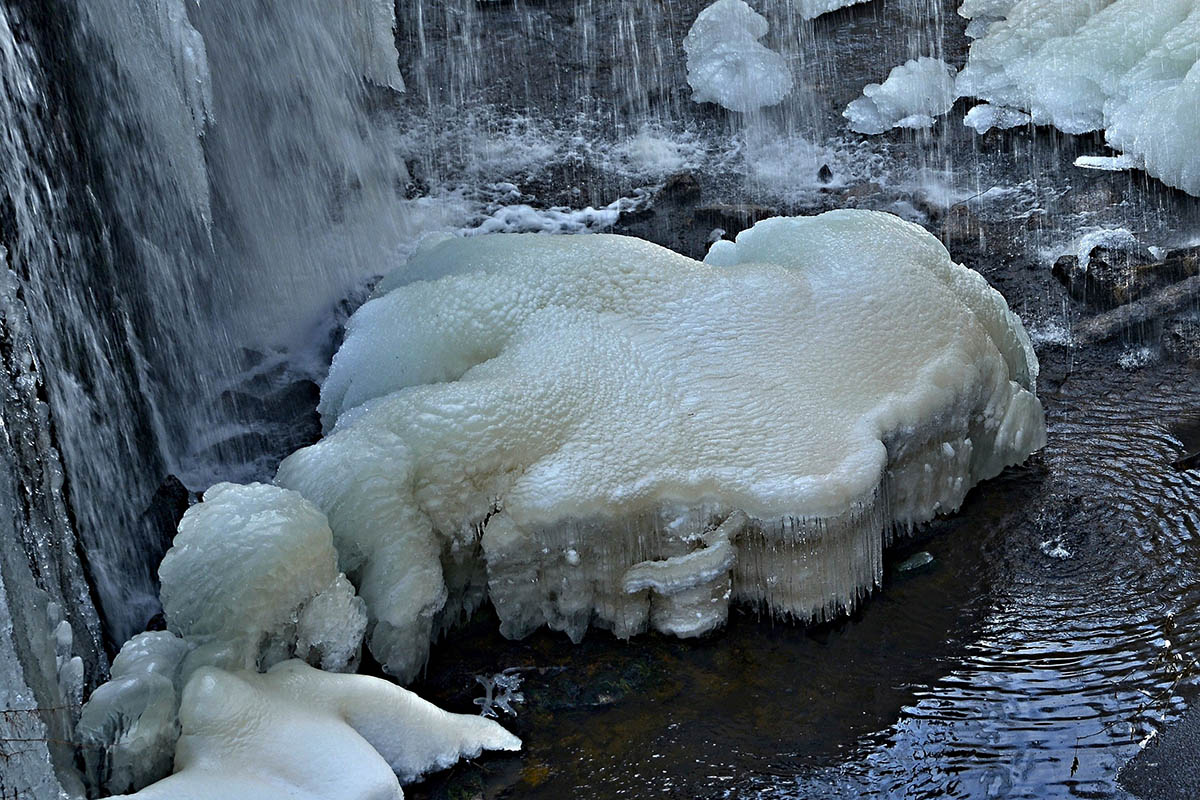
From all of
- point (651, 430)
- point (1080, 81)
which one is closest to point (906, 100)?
point (1080, 81)

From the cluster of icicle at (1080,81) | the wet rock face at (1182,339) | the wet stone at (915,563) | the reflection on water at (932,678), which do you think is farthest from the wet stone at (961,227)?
the wet stone at (915,563)

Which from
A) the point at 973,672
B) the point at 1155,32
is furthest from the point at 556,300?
the point at 1155,32

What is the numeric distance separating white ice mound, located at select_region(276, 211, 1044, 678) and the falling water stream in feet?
0.73

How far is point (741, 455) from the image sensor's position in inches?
188

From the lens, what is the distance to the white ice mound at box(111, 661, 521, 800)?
3.68m

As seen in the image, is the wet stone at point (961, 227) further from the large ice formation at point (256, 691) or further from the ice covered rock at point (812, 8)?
the large ice formation at point (256, 691)

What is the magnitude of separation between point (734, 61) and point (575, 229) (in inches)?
89.1

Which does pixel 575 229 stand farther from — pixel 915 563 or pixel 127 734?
pixel 127 734

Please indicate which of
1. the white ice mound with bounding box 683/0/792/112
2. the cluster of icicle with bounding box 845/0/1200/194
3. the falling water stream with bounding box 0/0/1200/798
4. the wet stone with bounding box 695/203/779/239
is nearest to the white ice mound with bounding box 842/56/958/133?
the cluster of icicle with bounding box 845/0/1200/194

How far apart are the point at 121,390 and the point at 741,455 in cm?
271

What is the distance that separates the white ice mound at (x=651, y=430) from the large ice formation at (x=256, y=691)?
0.28 m

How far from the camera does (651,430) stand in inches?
192

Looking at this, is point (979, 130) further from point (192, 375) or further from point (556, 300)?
point (192, 375)

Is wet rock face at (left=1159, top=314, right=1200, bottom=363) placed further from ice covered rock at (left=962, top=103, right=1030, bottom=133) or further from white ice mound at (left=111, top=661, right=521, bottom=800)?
white ice mound at (left=111, top=661, right=521, bottom=800)
